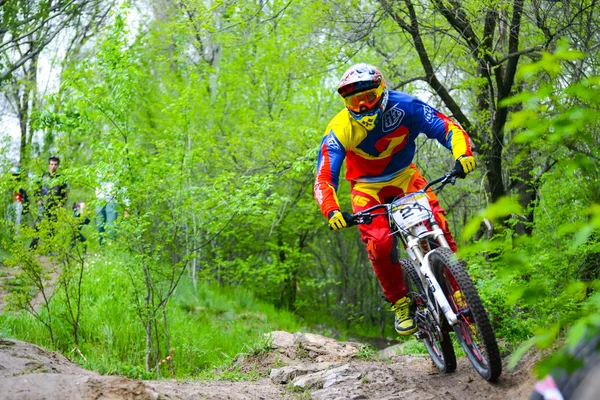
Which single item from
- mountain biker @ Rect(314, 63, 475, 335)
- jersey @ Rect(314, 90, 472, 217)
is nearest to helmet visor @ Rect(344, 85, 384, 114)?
mountain biker @ Rect(314, 63, 475, 335)

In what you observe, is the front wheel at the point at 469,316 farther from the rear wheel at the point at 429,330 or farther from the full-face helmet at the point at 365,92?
the full-face helmet at the point at 365,92

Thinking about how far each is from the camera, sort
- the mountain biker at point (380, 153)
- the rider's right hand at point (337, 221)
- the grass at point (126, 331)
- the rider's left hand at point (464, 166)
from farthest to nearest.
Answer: the grass at point (126, 331), the mountain biker at point (380, 153), the rider's right hand at point (337, 221), the rider's left hand at point (464, 166)

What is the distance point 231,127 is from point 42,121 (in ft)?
24.6

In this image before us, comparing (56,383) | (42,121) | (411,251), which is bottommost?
(56,383)

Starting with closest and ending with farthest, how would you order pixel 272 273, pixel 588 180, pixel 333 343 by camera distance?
pixel 588 180 → pixel 333 343 → pixel 272 273

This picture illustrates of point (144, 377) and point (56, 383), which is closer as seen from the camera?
point (56, 383)

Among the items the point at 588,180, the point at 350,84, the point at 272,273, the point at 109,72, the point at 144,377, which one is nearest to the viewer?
the point at 588,180

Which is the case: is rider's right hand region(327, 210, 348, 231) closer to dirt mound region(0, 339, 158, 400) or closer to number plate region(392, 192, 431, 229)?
number plate region(392, 192, 431, 229)

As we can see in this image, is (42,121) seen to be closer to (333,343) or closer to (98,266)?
(98,266)

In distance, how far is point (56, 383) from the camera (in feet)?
11.8

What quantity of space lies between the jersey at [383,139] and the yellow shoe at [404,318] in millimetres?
981

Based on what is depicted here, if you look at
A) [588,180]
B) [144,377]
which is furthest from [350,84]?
[144,377]

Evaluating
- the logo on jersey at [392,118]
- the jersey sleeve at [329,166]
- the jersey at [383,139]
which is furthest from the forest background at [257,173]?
the jersey sleeve at [329,166]

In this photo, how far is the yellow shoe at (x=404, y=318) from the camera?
16.7ft
